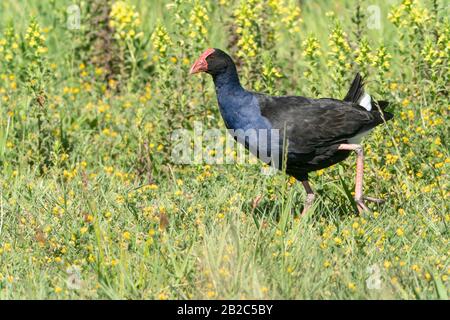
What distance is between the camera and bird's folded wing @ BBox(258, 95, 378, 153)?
19.5ft

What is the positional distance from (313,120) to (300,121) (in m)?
0.09

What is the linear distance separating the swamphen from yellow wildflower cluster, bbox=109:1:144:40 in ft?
6.88

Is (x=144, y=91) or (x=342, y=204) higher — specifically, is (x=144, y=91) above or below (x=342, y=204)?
above

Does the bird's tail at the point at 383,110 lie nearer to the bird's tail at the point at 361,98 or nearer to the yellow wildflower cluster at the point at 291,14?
the bird's tail at the point at 361,98

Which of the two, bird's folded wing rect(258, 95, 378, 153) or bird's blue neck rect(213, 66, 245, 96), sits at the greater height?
bird's blue neck rect(213, 66, 245, 96)

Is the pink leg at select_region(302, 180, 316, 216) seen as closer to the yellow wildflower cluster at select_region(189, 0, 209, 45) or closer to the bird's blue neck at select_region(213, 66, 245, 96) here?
the bird's blue neck at select_region(213, 66, 245, 96)

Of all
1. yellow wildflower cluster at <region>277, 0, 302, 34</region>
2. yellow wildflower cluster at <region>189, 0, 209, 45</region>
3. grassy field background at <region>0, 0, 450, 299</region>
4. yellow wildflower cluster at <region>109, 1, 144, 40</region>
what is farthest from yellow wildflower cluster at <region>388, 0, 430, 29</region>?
yellow wildflower cluster at <region>109, 1, 144, 40</region>

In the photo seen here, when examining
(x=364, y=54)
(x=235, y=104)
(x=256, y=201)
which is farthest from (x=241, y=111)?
(x=364, y=54)

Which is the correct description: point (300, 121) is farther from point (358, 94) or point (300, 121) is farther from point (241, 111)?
point (358, 94)

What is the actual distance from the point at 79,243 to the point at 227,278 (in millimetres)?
1084

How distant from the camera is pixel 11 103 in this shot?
761 cm

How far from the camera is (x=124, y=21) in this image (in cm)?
808
